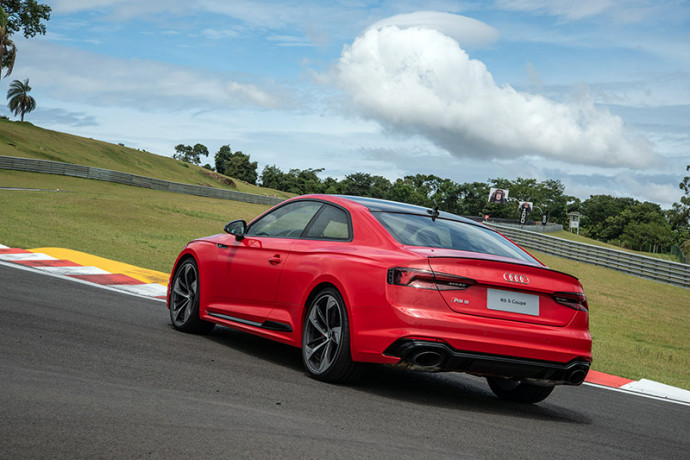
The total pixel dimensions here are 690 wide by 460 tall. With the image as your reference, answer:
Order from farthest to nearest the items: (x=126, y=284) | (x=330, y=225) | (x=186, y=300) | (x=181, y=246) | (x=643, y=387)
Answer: (x=181, y=246) → (x=126, y=284) → (x=643, y=387) → (x=186, y=300) → (x=330, y=225)

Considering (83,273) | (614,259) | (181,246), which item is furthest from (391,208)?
(614,259)

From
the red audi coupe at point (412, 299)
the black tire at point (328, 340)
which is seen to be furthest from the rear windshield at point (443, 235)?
the black tire at point (328, 340)

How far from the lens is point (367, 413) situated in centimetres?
474

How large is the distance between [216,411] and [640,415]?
375 cm

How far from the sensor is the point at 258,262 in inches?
261

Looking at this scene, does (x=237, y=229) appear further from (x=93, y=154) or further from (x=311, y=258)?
(x=93, y=154)

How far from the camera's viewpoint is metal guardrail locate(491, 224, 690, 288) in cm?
3462

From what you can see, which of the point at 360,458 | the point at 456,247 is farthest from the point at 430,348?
the point at 360,458

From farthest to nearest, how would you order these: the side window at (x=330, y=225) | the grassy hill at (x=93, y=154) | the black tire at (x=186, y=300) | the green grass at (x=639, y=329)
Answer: the grassy hill at (x=93, y=154)
the green grass at (x=639, y=329)
the black tire at (x=186, y=300)
the side window at (x=330, y=225)

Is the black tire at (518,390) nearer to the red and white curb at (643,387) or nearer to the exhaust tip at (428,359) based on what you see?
the exhaust tip at (428,359)

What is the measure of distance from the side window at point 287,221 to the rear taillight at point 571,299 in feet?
7.12

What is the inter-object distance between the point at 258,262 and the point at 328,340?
128 cm

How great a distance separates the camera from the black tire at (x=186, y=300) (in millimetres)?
7480

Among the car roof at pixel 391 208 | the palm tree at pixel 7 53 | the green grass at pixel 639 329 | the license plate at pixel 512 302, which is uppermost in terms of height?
the palm tree at pixel 7 53
